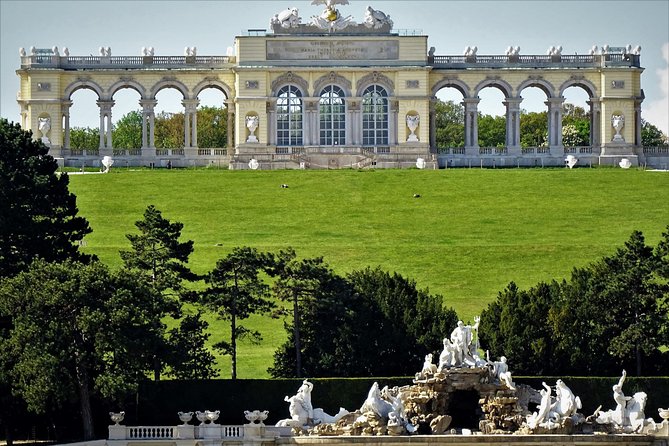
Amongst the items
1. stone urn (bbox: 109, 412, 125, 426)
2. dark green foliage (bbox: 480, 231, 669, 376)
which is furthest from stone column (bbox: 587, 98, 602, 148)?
stone urn (bbox: 109, 412, 125, 426)

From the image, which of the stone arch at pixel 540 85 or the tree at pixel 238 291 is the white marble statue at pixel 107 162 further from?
the tree at pixel 238 291

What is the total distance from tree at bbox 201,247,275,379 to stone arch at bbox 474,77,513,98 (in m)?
45.3

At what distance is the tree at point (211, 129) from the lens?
462ft

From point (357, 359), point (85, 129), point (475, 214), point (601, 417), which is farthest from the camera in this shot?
point (85, 129)

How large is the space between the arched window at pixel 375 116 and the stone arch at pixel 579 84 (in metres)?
9.99

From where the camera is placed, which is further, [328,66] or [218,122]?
[218,122]

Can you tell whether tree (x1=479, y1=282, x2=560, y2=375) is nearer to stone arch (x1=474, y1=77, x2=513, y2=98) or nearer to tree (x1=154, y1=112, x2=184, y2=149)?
stone arch (x1=474, y1=77, x2=513, y2=98)

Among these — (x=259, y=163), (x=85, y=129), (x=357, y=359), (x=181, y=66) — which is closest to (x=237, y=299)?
(x=357, y=359)

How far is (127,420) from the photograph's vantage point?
65625 mm

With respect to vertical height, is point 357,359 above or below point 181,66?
below

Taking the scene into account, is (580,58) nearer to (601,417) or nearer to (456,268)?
(456,268)

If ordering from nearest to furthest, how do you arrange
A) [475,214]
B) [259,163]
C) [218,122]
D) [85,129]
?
1. [475,214]
2. [259,163]
3. [218,122]
4. [85,129]

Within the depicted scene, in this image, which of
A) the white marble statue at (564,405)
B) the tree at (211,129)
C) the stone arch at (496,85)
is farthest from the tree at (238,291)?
the tree at (211,129)

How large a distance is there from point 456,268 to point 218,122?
6345cm
